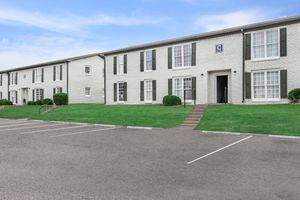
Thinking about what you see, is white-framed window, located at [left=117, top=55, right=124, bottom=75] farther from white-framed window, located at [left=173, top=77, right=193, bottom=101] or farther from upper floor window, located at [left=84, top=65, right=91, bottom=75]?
upper floor window, located at [left=84, top=65, right=91, bottom=75]

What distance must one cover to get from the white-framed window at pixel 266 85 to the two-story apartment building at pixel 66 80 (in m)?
22.9

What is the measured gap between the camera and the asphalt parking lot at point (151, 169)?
505 centimetres

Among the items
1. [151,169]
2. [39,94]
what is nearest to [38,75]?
[39,94]

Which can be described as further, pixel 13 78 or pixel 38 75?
pixel 13 78

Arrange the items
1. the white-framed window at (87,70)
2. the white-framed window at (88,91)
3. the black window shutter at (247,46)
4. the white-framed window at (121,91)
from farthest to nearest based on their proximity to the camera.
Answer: the white-framed window at (88,91), the white-framed window at (87,70), the white-framed window at (121,91), the black window shutter at (247,46)

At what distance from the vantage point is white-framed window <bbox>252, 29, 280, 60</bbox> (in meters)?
19.5

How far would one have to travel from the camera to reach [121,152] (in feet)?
29.4

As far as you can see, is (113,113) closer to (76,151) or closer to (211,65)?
(211,65)

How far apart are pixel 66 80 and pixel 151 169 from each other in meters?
30.8

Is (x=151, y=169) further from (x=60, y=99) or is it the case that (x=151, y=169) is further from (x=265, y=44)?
(x=60, y=99)

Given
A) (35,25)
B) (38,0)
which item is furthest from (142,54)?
(38,0)

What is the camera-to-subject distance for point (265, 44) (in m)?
20.0

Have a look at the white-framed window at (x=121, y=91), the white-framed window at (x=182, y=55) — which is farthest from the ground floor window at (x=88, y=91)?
the white-framed window at (x=182, y=55)

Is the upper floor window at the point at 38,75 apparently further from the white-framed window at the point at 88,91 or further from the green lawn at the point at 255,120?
the green lawn at the point at 255,120
